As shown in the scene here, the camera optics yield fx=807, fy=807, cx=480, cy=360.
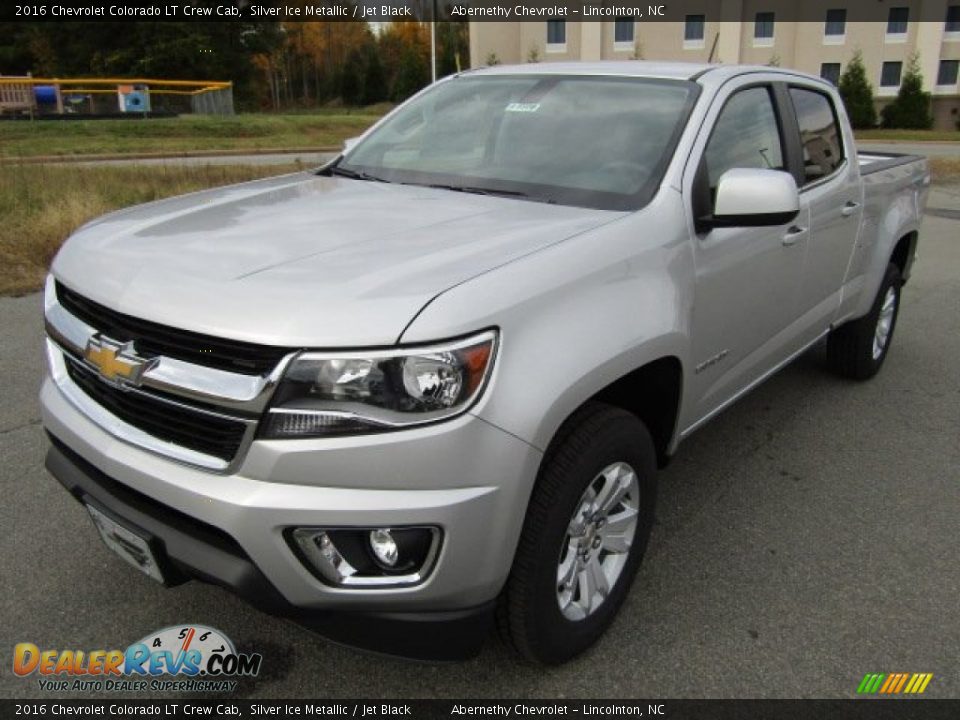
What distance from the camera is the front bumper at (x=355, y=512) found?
183 cm

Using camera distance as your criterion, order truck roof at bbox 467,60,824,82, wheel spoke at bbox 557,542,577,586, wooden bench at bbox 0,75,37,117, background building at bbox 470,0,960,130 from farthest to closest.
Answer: background building at bbox 470,0,960,130 < wooden bench at bbox 0,75,37,117 < truck roof at bbox 467,60,824,82 < wheel spoke at bbox 557,542,577,586

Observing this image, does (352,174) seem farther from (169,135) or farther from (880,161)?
(169,135)

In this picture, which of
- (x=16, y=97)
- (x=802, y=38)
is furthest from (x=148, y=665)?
(x=802, y=38)

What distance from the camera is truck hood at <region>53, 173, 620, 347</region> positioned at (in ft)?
6.10

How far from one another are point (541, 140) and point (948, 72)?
5308 centimetres

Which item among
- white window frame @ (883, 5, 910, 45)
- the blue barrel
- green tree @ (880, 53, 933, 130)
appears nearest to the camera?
the blue barrel

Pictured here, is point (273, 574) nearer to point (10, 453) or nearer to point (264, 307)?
point (264, 307)

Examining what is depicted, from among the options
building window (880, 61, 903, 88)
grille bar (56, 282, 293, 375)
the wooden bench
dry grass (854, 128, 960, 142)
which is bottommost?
dry grass (854, 128, 960, 142)

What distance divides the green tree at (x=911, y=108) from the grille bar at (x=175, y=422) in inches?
1839

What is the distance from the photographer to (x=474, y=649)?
2041mm

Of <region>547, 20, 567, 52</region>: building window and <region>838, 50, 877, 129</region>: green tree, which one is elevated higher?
<region>547, 20, 567, 52</region>: building window

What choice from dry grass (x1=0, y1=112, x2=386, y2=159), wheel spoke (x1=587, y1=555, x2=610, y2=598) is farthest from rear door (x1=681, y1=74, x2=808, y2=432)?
dry grass (x1=0, y1=112, x2=386, y2=159)

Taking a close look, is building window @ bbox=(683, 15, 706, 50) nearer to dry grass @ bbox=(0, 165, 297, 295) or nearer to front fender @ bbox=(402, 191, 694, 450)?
dry grass @ bbox=(0, 165, 297, 295)

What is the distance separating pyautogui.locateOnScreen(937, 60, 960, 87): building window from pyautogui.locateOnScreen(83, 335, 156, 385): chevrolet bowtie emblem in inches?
2135
